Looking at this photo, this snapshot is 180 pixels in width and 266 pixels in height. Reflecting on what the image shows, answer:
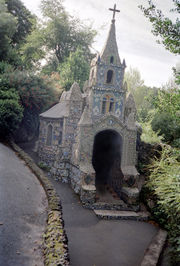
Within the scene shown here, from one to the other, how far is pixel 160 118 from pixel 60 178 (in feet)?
44.8

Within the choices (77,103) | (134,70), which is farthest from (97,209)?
(134,70)

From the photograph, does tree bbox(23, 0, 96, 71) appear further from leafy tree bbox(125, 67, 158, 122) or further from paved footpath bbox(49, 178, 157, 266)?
paved footpath bbox(49, 178, 157, 266)

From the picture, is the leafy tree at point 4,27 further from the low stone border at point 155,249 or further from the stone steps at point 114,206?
the low stone border at point 155,249

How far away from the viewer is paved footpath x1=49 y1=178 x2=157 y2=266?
36.3 ft

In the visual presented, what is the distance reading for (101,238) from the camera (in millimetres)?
12953

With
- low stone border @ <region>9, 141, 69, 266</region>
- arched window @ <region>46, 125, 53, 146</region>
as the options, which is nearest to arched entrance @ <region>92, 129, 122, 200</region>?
arched window @ <region>46, 125, 53, 146</region>

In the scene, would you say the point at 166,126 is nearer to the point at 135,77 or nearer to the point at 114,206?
the point at 114,206

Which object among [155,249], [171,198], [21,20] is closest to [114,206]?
[155,249]

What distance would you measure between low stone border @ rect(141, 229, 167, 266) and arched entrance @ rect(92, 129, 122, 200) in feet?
19.2

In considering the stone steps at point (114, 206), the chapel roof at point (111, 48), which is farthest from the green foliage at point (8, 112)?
the stone steps at point (114, 206)

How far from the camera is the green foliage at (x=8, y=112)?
18.5 m

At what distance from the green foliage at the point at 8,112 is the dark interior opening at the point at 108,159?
26.6ft

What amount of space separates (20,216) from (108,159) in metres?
14.3

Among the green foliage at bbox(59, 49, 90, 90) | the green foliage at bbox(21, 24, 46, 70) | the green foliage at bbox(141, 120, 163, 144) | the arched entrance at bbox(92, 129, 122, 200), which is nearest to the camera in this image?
the arched entrance at bbox(92, 129, 122, 200)
